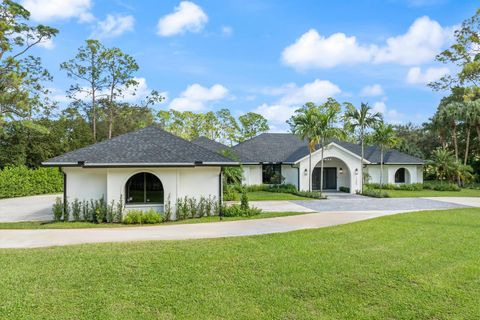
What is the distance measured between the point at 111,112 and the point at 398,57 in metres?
33.0

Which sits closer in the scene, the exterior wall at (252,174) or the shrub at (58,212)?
the shrub at (58,212)

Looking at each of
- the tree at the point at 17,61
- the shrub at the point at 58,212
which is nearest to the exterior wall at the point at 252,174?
the shrub at the point at 58,212

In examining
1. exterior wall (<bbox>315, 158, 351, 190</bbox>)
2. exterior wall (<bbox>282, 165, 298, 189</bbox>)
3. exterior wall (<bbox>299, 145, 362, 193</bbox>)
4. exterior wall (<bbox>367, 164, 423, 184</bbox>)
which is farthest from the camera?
exterior wall (<bbox>367, 164, 423, 184</bbox>)

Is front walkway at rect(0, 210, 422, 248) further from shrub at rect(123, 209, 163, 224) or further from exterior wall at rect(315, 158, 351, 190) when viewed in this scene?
exterior wall at rect(315, 158, 351, 190)

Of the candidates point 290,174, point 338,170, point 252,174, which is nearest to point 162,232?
A: point 252,174

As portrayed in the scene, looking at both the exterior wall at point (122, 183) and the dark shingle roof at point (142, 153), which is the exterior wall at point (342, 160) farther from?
the exterior wall at point (122, 183)

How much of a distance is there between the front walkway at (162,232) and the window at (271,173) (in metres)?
15.1

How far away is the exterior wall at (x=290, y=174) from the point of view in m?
25.8

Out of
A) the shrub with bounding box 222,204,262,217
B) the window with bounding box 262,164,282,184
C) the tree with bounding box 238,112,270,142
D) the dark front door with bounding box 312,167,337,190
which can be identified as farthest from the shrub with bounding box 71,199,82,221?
the tree with bounding box 238,112,270,142

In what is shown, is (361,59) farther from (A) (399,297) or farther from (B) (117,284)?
(B) (117,284)

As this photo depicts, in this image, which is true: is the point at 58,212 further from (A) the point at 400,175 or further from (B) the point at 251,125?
(B) the point at 251,125

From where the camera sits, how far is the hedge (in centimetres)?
2241

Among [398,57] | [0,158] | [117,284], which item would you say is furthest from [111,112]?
[117,284]

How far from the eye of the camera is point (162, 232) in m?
9.81
